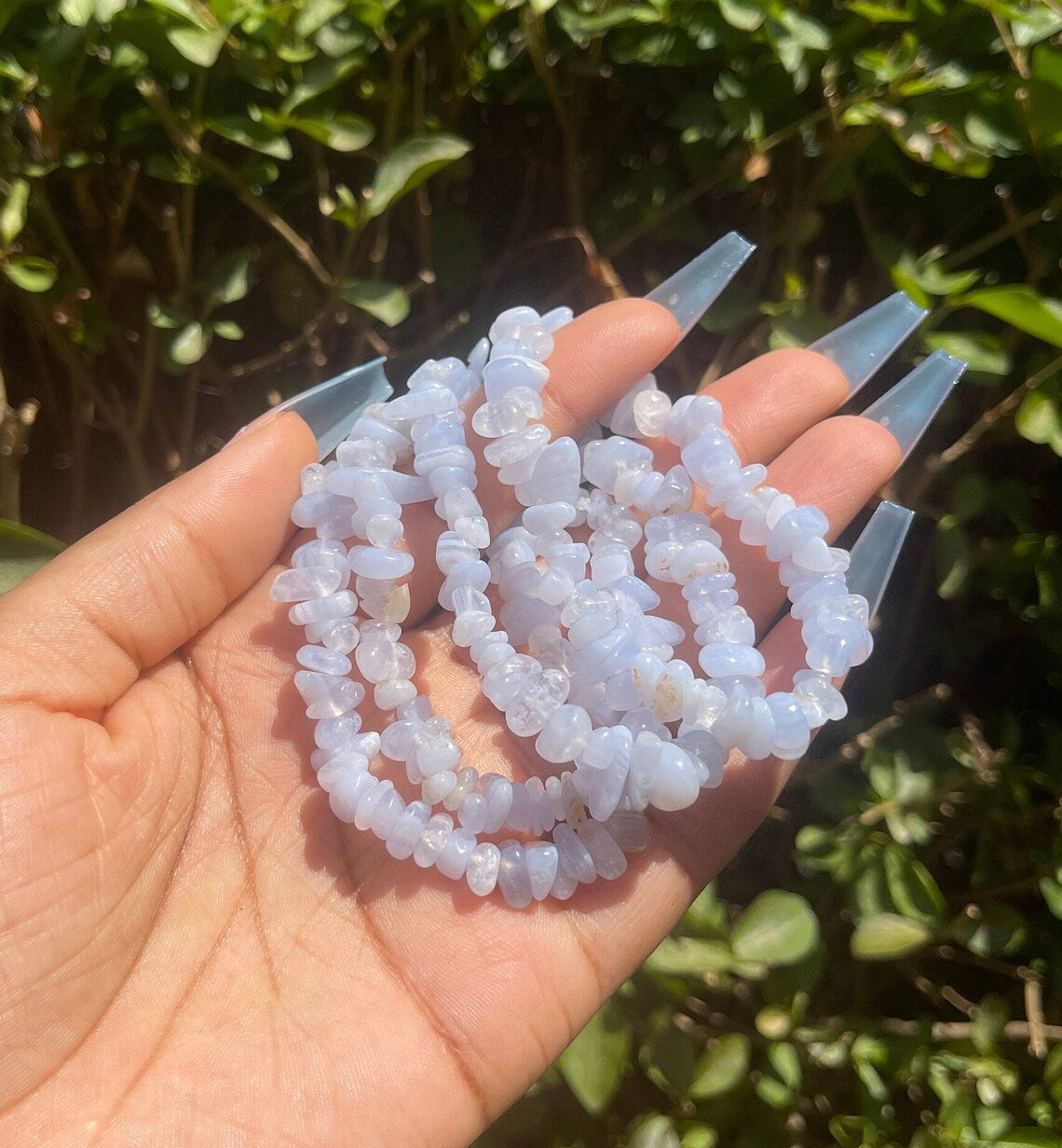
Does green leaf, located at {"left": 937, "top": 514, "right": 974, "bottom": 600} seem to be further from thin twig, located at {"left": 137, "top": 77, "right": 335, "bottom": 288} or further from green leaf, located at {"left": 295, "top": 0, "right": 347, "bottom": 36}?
green leaf, located at {"left": 295, "top": 0, "right": 347, "bottom": 36}

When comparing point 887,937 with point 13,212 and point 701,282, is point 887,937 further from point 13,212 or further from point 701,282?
point 13,212

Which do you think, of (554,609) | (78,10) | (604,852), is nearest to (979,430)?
(554,609)

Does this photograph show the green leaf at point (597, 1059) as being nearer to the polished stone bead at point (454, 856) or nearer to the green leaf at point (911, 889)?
the polished stone bead at point (454, 856)

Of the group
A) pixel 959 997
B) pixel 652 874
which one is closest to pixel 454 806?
pixel 652 874

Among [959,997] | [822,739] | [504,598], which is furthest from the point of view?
[822,739]

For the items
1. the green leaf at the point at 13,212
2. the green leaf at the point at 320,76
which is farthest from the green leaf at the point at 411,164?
the green leaf at the point at 13,212

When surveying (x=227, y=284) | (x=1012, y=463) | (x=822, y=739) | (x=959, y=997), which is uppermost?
(x=227, y=284)

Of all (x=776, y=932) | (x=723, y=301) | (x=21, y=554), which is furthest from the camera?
(x=723, y=301)

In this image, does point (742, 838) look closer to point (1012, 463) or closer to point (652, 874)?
point (652, 874)
